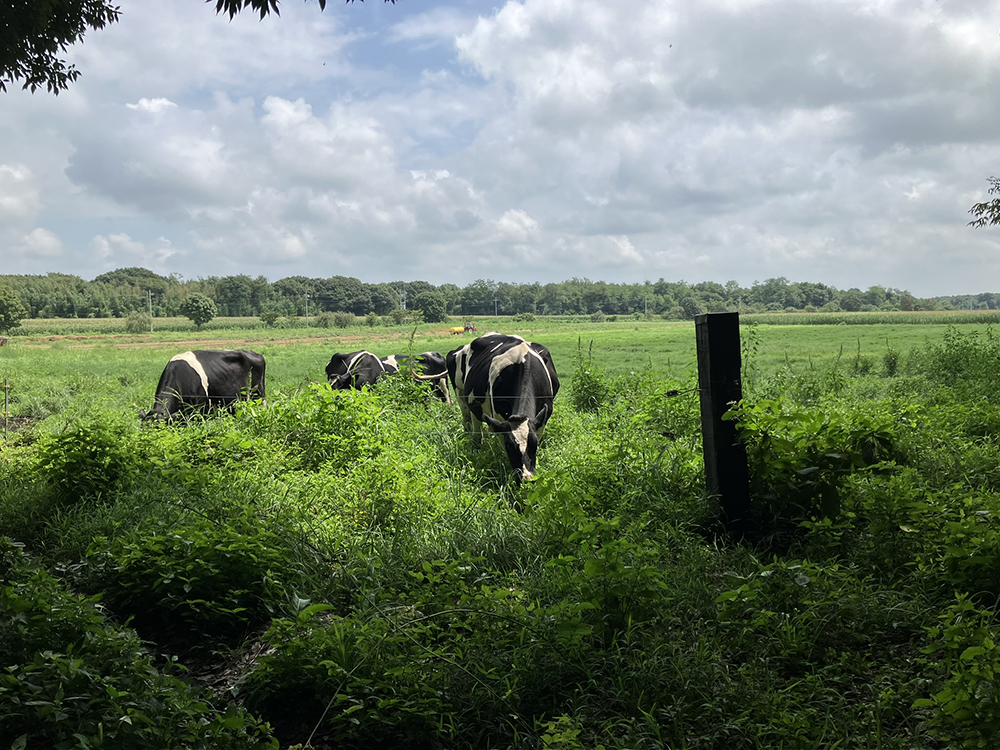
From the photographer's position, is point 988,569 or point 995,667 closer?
point 995,667

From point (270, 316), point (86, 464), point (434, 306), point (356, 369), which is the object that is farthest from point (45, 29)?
point (270, 316)

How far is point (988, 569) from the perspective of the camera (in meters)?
3.53

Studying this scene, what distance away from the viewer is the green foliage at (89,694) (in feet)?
8.14

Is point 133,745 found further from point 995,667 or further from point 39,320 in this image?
point 39,320

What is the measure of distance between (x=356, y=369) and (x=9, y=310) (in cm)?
4631

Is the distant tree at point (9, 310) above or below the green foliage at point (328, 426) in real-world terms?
above

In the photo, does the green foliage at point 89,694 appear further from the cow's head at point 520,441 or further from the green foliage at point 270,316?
the green foliage at point 270,316

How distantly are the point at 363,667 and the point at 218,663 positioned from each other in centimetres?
102

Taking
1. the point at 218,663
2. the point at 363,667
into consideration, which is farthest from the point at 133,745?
the point at 218,663

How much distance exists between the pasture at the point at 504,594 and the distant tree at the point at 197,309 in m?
55.6

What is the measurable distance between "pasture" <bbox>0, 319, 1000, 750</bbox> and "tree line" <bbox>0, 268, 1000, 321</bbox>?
44.3m

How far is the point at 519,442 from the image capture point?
7023mm

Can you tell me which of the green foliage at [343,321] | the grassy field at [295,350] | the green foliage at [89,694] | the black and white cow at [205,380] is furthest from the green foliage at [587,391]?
the green foliage at [343,321]

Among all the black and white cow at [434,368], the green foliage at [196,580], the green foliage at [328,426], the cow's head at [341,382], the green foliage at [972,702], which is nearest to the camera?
the green foliage at [972,702]
